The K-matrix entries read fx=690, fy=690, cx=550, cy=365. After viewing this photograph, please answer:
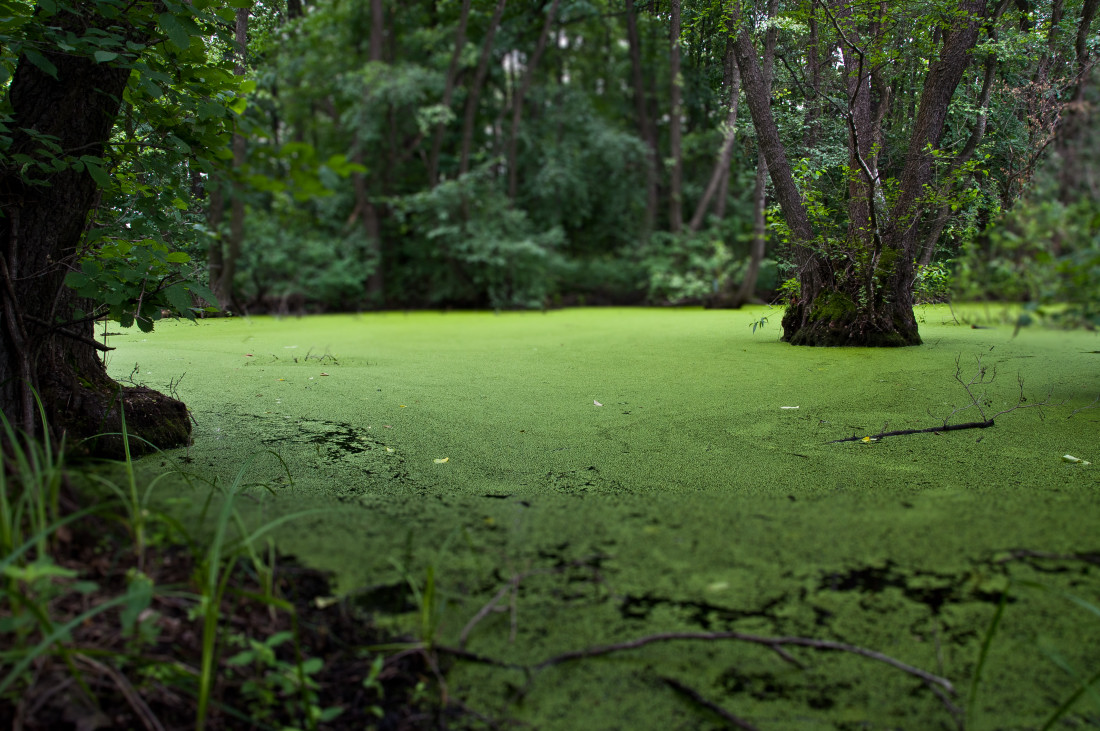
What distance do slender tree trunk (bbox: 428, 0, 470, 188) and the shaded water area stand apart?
5.83m

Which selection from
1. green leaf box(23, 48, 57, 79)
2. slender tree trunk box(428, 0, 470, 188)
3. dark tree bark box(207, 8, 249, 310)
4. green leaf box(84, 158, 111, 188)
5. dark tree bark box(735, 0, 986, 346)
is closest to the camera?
green leaf box(23, 48, 57, 79)

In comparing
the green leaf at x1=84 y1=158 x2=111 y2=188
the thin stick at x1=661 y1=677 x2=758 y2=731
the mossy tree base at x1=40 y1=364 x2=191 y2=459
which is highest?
the green leaf at x1=84 y1=158 x2=111 y2=188

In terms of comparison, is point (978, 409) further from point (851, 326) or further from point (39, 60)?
point (39, 60)

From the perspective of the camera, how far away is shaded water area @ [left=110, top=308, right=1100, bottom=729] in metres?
1.07

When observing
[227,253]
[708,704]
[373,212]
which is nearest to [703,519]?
[708,704]

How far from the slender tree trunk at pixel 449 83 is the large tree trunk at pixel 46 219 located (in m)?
6.52

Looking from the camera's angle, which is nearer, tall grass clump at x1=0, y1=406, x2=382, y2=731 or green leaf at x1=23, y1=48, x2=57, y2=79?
tall grass clump at x1=0, y1=406, x2=382, y2=731

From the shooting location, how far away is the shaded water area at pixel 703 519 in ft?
3.51

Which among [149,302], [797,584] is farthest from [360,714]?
[149,302]

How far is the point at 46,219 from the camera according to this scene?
180cm

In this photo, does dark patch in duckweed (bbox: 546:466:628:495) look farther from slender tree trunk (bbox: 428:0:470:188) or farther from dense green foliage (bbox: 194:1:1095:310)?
slender tree trunk (bbox: 428:0:470:188)

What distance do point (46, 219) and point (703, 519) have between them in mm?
1839

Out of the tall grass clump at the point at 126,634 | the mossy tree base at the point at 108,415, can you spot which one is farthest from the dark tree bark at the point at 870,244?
the tall grass clump at the point at 126,634

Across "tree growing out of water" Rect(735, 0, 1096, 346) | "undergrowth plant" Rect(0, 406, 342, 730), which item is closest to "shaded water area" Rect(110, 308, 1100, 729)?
"undergrowth plant" Rect(0, 406, 342, 730)
